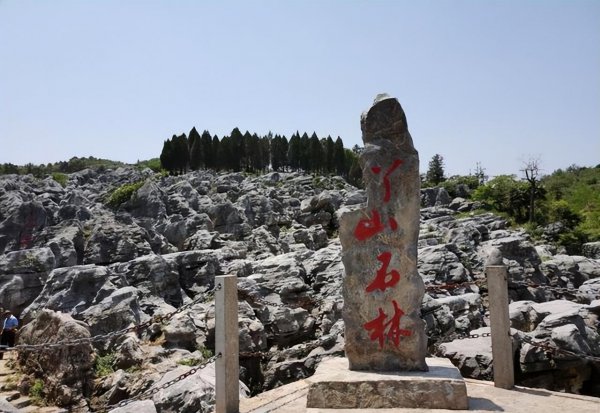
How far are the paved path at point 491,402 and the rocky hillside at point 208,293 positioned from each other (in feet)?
2.19

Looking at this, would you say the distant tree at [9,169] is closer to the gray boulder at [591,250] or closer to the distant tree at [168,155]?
the distant tree at [168,155]

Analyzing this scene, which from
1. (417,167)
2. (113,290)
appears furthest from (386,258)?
(113,290)

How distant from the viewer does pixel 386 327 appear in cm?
615

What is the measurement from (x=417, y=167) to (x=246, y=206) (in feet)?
113

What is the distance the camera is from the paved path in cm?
543

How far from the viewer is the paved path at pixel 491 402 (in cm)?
543

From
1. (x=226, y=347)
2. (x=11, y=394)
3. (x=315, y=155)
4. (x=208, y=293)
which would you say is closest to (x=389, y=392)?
(x=226, y=347)

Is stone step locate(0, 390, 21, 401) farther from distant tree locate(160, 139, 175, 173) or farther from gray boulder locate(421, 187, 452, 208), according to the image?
distant tree locate(160, 139, 175, 173)

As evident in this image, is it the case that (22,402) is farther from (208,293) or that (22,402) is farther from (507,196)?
(507,196)

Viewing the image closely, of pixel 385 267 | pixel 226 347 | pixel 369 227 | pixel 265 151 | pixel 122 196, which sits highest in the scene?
pixel 265 151

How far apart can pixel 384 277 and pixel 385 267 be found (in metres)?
0.14

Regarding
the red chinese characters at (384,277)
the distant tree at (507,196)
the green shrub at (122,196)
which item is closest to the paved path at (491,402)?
the red chinese characters at (384,277)

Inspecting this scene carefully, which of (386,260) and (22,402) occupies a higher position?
(386,260)

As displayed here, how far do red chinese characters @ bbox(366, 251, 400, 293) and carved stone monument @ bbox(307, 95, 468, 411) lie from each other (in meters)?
0.01
